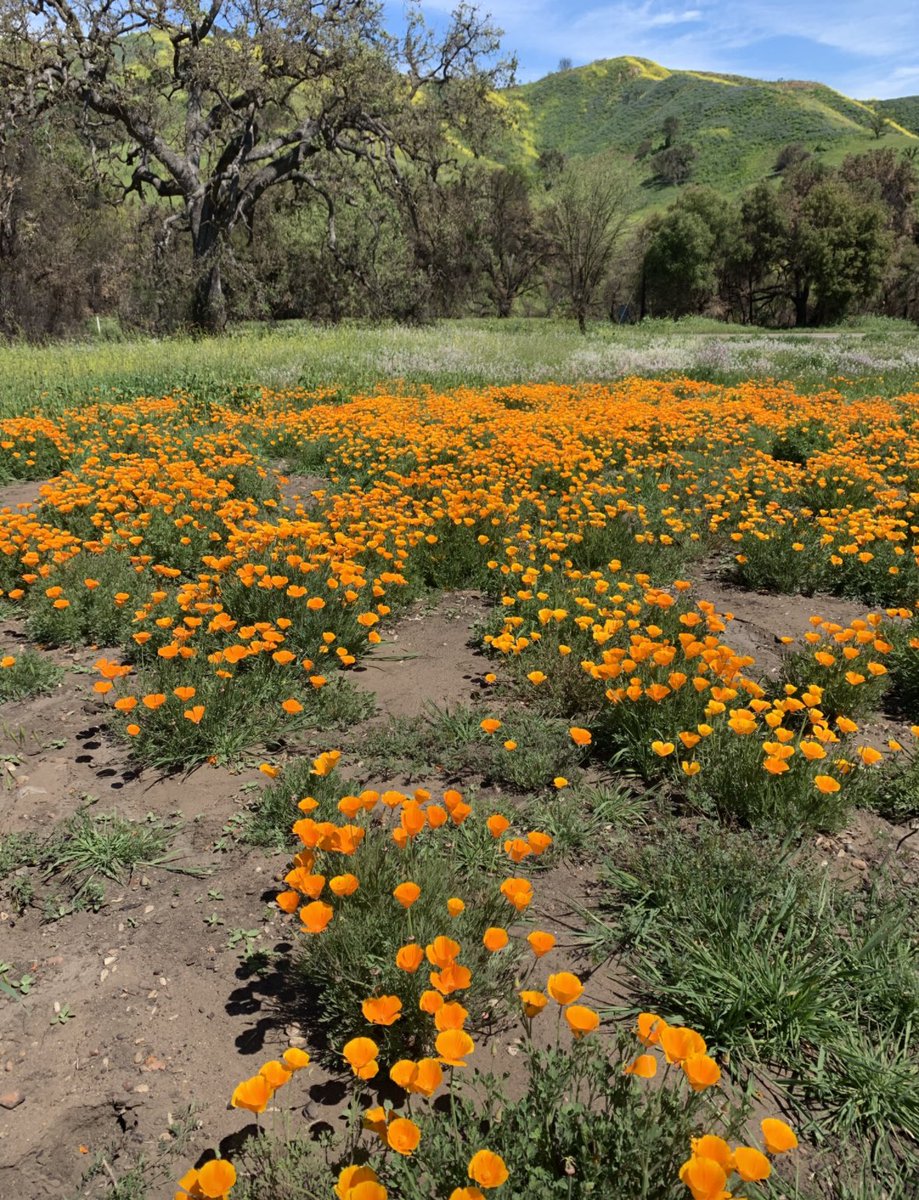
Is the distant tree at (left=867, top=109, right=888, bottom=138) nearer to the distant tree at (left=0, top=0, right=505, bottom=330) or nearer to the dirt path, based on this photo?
the distant tree at (left=0, top=0, right=505, bottom=330)

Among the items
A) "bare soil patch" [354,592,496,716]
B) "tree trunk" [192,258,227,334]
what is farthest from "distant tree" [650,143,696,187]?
"bare soil patch" [354,592,496,716]

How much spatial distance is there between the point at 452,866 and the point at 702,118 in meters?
127

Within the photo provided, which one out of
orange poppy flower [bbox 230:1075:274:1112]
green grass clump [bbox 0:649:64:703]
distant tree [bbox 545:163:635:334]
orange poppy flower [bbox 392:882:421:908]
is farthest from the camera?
distant tree [bbox 545:163:635:334]

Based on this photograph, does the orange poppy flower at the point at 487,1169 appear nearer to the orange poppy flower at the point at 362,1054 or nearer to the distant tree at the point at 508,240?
the orange poppy flower at the point at 362,1054

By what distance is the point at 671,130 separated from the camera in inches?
3866

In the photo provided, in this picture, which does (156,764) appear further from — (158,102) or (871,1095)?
(158,102)

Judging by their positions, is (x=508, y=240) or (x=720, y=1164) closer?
(x=720, y=1164)

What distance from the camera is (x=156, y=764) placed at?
3.44m

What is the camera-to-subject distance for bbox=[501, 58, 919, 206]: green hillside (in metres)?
77.9

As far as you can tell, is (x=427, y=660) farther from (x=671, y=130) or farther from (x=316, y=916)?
(x=671, y=130)

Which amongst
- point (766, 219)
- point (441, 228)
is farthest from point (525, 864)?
point (766, 219)

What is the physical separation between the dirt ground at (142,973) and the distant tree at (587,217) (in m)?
31.6

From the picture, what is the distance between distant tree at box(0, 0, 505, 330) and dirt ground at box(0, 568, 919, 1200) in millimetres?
21262

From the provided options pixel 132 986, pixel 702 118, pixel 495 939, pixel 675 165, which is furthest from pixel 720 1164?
pixel 702 118
